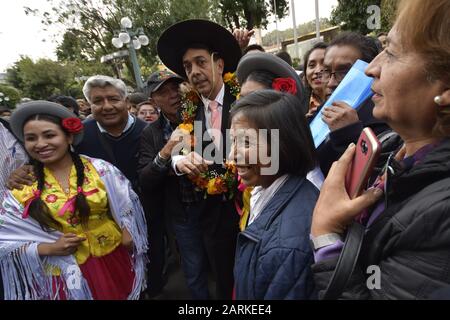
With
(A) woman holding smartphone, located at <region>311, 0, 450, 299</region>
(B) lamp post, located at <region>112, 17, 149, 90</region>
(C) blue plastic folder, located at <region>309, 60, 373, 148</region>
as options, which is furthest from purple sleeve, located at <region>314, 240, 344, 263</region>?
(B) lamp post, located at <region>112, 17, 149, 90</region>

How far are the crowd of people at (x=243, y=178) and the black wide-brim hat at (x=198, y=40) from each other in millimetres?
10

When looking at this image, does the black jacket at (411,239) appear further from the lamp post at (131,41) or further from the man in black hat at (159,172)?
the lamp post at (131,41)

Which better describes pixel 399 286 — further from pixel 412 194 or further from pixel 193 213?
pixel 193 213

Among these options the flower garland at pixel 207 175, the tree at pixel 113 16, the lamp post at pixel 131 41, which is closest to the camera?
the flower garland at pixel 207 175

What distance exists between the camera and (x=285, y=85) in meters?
1.59

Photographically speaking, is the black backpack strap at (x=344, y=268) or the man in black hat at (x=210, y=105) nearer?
the black backpack strap at (x=344, y=268)

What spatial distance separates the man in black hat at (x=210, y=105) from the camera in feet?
Result: 6.91

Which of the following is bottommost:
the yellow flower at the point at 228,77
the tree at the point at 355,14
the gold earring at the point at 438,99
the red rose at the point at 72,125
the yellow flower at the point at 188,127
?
the yellow flower at the point at 188,127

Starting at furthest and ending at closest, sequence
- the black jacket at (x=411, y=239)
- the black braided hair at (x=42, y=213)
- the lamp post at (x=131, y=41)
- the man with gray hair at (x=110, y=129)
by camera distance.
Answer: the lamp post at (x=131, y=41)
the man with gray hair at (x=110, y=129)
the black braided hair at (x=42, y=213)
the black jacket at (x=411, y=239)

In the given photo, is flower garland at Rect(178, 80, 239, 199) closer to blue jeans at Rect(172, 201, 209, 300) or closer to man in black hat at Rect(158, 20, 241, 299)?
man in black hat at Rect(158, 20, 241, 299)

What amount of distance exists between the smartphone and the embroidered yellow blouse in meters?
1.67

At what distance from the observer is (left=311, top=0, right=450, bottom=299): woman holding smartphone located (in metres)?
0.70

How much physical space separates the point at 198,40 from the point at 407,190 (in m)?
1.83

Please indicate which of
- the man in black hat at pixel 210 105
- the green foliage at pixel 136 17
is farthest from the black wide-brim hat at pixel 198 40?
the green foliage at pixel 136 17
